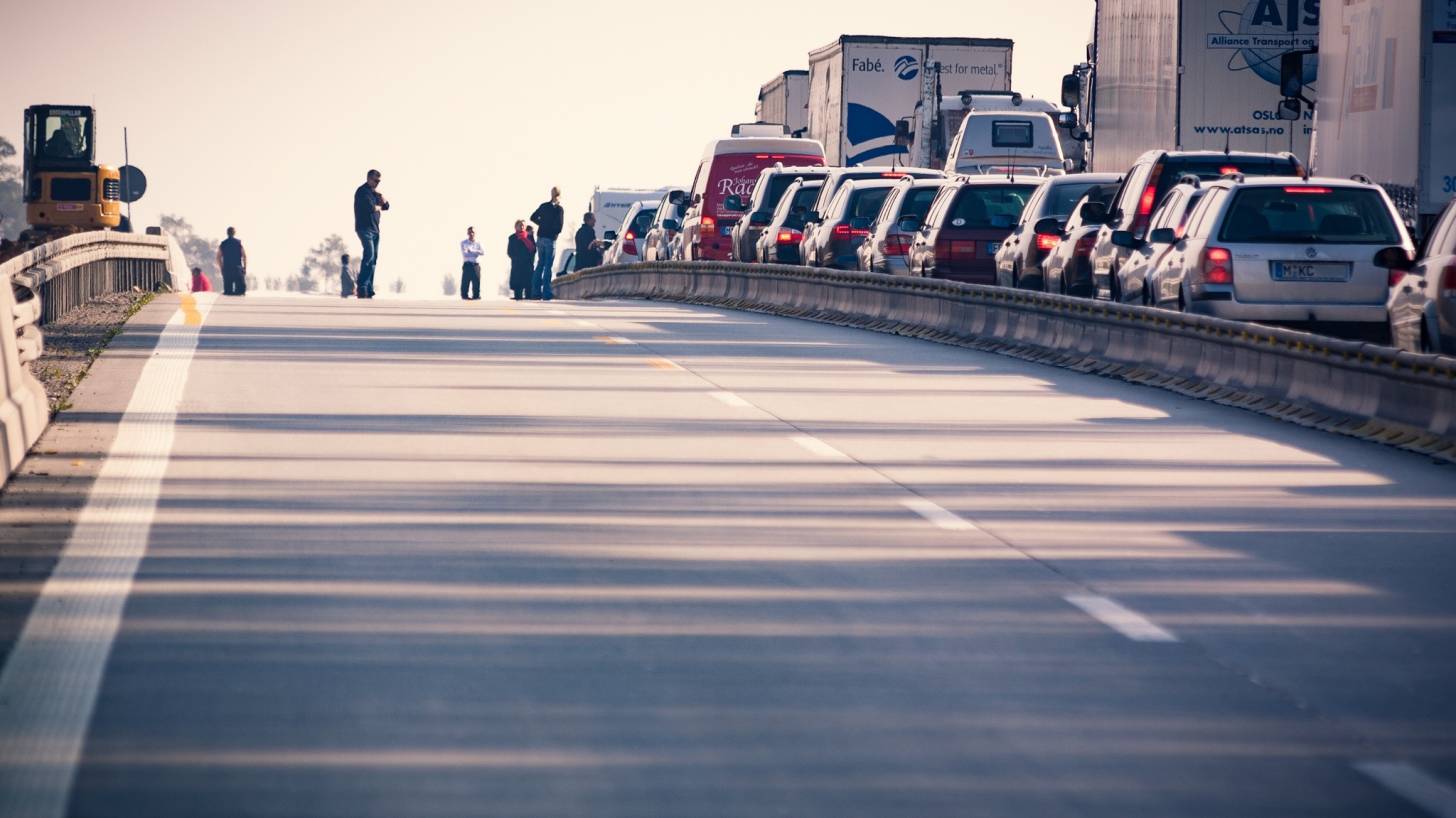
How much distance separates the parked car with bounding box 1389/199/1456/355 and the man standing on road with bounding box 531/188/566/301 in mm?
33065

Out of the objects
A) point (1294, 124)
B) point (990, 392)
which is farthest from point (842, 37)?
point (990, 392)

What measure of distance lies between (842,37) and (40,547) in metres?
40.4

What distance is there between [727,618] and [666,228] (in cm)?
4065

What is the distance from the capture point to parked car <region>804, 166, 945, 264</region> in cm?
3550

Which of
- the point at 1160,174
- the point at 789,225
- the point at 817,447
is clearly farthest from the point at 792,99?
the point at 817,447

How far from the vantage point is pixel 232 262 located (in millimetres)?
55719

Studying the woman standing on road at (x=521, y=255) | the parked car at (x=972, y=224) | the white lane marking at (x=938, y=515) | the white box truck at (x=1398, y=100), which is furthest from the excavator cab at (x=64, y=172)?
the white lane marking at (x=938, y=515)

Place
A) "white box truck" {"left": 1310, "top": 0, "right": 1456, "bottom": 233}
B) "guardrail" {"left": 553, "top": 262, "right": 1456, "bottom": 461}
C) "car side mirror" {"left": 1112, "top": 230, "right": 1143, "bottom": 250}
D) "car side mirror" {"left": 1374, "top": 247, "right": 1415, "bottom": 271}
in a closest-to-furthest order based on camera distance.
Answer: "guardrail" {"left": 553, "top": 262, "right": 1456, "bottom": 461}, "car side mirror" {"left": 1374, "top": 247, "right": 1415, "bottom": 271}, "white box truck" {"left": 1310, "top": 0, "right": 1456, "bottom": 233}, "car side mirror" {"left": 1112, "top": 230, "right": 1143, "bottom": 250}

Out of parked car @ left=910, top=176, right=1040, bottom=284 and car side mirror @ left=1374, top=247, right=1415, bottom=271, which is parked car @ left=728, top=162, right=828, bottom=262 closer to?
parked car @ left=910, top=176, right=1040, bottom=284

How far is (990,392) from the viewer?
18.8 metres

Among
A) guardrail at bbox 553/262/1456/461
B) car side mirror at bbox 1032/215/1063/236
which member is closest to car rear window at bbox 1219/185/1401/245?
guardrail at bbox 553/262/1456/461

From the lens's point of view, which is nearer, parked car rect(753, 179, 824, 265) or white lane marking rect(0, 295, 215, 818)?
white lane marking rect(0, 295, 215, 818)

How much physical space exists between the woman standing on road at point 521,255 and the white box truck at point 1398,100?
93.2ft

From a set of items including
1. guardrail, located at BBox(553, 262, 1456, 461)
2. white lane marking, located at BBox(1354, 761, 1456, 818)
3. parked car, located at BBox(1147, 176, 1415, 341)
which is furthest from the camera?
parked car, located at BBox(1147, 176, 1415, 341)
